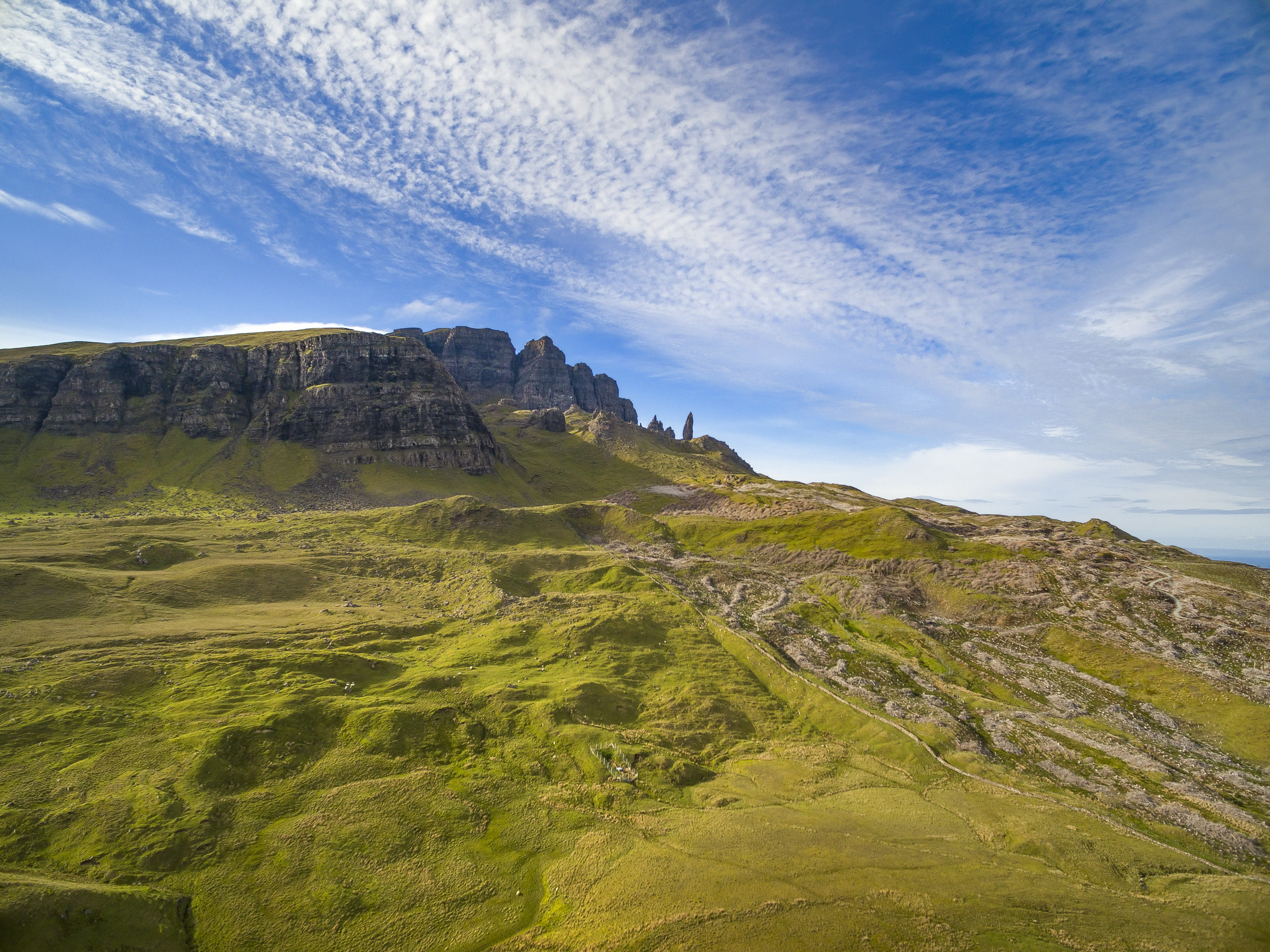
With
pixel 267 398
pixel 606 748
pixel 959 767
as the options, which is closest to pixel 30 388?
pixel 267 398

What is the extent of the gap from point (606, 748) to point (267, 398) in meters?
196

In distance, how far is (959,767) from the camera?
2084 inches

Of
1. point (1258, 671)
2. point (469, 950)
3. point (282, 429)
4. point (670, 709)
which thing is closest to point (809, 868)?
point (469, 950)

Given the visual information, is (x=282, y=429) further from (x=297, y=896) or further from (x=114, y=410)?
(x=297, y=896)

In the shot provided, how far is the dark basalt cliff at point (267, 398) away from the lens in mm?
159375

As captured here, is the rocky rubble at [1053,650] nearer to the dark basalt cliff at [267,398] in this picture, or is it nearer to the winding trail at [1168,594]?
the winding trail at [1168,594]

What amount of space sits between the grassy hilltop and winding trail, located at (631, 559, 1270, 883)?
44 cm

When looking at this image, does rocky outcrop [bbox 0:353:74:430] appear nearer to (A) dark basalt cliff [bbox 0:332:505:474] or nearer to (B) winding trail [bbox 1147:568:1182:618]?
(A) dark basalt cliff [bbox 0:332:505:474]

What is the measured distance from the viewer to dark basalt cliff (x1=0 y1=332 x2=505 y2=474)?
6275 inches

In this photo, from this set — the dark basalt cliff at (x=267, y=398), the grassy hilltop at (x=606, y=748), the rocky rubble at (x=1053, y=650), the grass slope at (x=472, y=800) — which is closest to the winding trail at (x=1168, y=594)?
the rocky rubble at (x=1053, y=650)

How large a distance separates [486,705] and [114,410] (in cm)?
19448

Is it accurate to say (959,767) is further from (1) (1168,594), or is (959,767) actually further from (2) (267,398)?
(2) (267,398)

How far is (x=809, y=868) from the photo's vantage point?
33531 millimetres

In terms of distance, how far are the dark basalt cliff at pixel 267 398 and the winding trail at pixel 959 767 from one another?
136 metres
